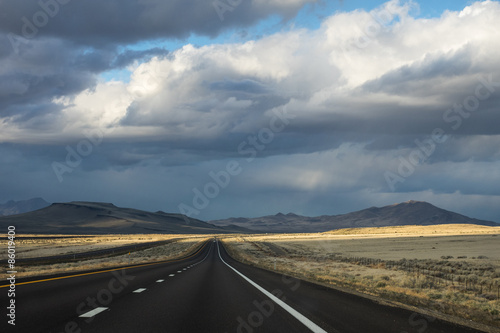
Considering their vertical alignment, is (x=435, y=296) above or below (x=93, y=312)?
below

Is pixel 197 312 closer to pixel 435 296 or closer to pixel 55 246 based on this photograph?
pixel 435 296

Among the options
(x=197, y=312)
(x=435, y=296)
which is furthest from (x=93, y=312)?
(x=435, y=296)

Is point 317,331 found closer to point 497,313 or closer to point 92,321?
point 92,321

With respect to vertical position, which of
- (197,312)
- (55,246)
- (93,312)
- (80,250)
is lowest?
(80,250)

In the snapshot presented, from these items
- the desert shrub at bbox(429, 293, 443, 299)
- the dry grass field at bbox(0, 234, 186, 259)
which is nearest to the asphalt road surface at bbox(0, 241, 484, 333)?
the desert shrub at bbox(429, 293, 443, 299)

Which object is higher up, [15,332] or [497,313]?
[15,332]

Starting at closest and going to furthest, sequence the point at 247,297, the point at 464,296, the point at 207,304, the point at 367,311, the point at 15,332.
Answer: the point at 15,332
the point at 367,311
the point at 207,304
the point at 247,297
the point at 464,296

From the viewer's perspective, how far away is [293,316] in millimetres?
9766

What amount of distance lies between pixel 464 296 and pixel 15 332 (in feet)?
45.0

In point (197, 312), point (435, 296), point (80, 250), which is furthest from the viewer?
point (80, 250)

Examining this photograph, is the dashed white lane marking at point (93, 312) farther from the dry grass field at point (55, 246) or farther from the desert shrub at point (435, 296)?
the dry grass field at point (55, 246)

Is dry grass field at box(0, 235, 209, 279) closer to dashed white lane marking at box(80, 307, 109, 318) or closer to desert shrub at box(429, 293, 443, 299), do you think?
dashed white lane marking at box(80, 307, 109, 318)

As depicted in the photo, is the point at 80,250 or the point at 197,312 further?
the point at 80,250

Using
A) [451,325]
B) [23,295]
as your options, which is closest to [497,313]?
[451,325]
